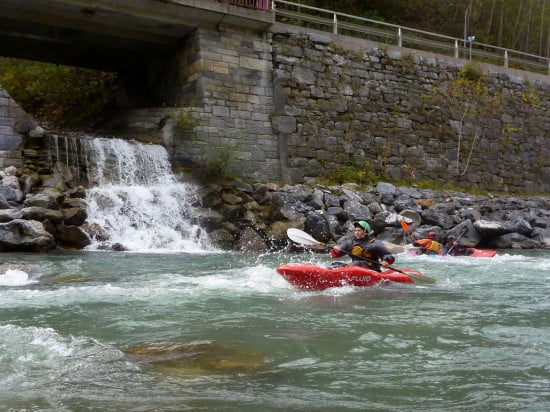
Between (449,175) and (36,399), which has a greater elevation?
(449,175)

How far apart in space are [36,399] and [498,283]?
592cm

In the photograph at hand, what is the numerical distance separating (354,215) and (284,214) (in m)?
1.71

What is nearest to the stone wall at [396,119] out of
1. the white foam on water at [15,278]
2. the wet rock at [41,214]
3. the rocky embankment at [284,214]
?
the rocky embankment at [284,214]

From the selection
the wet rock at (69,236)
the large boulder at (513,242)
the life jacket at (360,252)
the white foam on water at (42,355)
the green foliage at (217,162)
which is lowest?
the large boulder at (513,242)

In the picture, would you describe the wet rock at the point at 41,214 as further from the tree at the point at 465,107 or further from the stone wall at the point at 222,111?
the tree at the point at 465,107

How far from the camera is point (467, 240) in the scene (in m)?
12.7

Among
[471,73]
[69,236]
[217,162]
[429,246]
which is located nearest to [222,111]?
[217,162]

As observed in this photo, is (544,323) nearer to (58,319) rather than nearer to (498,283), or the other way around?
(498,283)

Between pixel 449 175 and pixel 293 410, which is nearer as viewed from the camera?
pixel 293 410

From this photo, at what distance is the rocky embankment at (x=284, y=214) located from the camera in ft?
32.1

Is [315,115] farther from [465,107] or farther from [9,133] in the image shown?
[9,133]

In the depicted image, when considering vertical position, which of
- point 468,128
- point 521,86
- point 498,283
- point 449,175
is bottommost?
point 498,283

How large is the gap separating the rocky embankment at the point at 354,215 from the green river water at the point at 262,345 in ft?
14.1

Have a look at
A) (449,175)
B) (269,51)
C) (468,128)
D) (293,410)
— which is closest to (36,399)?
(293,410)
